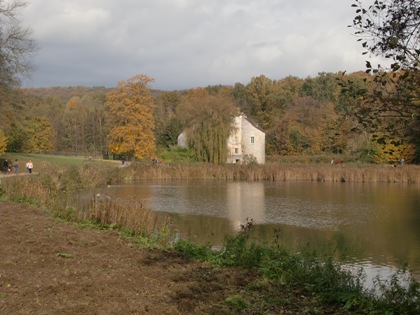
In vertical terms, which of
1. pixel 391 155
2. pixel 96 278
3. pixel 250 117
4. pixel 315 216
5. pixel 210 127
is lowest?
pixel 315 216

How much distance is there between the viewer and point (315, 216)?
19.5 m

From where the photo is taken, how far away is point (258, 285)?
654 centimetres

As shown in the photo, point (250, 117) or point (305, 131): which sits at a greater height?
point (250, 117)

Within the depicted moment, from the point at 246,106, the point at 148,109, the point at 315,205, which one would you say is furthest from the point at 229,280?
the point at 246,106

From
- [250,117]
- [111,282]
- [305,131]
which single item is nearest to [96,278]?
[111,282]

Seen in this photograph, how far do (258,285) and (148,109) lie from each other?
45.3m

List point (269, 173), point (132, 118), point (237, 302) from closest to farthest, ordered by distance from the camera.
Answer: point (237, 302), point (269, 173), point (132, 118)

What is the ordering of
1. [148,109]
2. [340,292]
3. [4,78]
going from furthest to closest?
[148,109] → [4,78] → [340,292]

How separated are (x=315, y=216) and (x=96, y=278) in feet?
47.4

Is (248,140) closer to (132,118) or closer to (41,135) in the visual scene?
(132,118)

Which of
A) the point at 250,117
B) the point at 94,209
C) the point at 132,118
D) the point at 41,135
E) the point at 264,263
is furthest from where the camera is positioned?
the point at 250,117

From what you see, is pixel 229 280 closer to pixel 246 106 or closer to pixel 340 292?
pixel 340 292

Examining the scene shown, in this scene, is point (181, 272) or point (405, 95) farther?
point (181, 272)

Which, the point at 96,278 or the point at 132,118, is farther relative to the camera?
the point at 132,118
